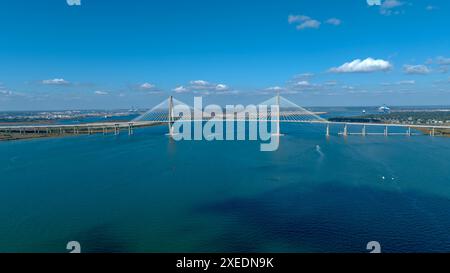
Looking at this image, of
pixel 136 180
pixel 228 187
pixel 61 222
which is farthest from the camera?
pixel 136 180

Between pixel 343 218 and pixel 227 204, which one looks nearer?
pixel 343 218

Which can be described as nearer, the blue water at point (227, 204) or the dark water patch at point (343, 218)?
the dark water patch at point (343, 218)

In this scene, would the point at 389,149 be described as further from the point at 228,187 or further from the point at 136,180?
the point at 136,180

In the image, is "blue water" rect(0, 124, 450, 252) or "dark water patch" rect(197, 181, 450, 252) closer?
"dark water patch" rect(197, 181, 450, 252)

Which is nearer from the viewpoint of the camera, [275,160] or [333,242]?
[333,242]
